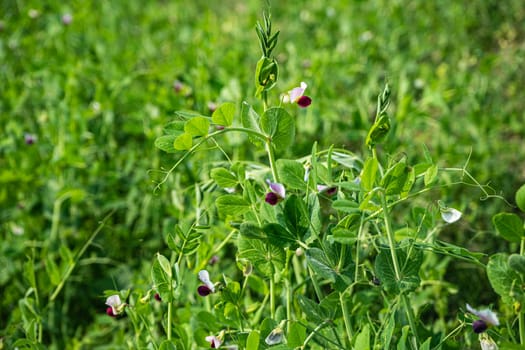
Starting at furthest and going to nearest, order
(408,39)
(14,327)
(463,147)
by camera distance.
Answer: (408,39) → (463,147) → (14,327)

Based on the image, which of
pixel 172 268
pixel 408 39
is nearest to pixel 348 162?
pixel 172 268

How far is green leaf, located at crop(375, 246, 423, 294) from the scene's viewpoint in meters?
1.11

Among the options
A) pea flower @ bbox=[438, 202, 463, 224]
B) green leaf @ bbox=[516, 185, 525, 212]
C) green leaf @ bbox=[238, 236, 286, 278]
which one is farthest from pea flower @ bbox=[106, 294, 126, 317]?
A: green leaf @ bbox=[516, 185, 525, 212]

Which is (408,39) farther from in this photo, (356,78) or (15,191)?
(15,191)

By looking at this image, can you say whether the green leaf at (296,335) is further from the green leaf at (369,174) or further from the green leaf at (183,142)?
the green leaf at (183,142)

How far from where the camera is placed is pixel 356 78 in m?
3.20

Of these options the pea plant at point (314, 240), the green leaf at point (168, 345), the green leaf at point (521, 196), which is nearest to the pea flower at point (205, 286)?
the pea plant at point (314, 240)

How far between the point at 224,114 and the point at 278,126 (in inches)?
4.1

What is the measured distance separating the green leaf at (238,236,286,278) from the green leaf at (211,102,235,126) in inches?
8.6

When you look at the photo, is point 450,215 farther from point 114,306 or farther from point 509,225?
point 114,306

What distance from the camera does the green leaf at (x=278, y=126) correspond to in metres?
1.15

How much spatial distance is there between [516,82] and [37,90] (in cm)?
228

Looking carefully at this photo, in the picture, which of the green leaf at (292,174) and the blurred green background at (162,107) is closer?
the green leaf at (292,174)

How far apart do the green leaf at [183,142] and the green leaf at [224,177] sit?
4.4 inches
